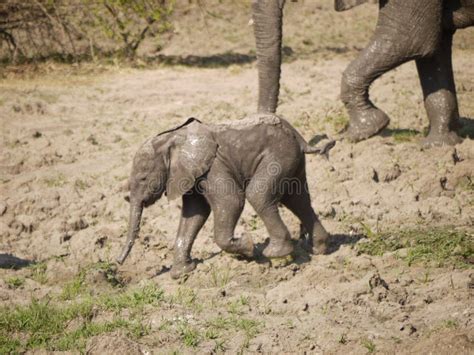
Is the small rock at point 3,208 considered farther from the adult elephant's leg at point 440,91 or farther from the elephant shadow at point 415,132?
the adult elephant's leg at point 440,91

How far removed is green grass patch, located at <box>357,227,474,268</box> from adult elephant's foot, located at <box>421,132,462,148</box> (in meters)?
2.29

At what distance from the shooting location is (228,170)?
23.1 feet

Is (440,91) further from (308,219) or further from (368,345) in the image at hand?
(368,345)

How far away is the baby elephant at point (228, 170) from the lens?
22.9ft

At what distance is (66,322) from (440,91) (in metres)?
5.32

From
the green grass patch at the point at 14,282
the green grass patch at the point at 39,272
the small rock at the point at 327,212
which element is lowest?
the green grass patch at the point at 39,272

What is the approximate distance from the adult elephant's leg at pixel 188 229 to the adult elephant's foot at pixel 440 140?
3.36m

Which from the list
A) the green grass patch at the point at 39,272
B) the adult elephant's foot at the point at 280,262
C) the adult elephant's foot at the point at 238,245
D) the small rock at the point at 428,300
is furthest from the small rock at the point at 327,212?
the green grass patch at the point at 39,272

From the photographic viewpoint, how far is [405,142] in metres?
10.0

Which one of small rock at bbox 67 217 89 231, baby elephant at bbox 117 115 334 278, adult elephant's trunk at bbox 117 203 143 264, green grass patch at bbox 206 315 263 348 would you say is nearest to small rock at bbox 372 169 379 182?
baby elephant at bbox 117 115 334 278

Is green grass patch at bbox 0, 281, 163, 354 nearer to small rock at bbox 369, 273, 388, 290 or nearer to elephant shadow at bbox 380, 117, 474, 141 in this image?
small rock at bbox 369, 273, 388, 290

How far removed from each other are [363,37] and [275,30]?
870cm

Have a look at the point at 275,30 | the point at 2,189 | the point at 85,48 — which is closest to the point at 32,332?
the point at 2,189

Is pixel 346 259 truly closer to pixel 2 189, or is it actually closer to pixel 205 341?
pixel 205 341
